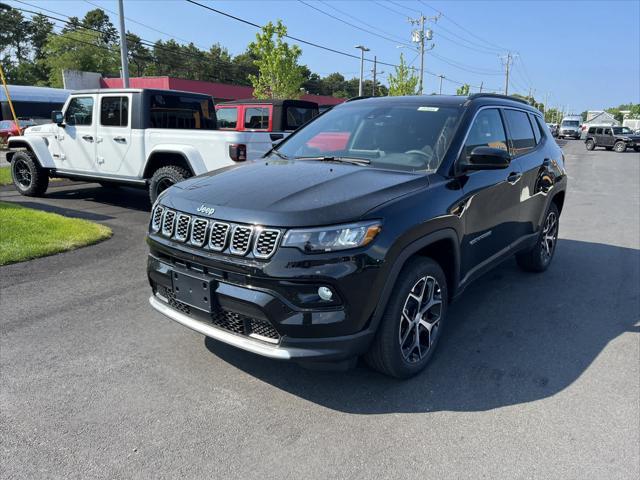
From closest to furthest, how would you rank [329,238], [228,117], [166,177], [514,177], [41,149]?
[329,238], [514,177], [166,177], [41,149], [228,117]

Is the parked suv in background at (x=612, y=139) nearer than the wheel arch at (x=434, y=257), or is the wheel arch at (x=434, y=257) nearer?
the wheel arch at (x=434, y=257)

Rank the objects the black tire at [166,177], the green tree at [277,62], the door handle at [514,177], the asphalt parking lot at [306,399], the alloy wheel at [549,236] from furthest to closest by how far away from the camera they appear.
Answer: the green tree at [277,62]
the black tire at [166,177]
the alloy wheel at [549,236]
the door handle at [514,177]
the asphalt parking lot at [306,399]

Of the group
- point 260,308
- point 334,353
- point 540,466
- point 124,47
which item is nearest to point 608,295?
point 540,466

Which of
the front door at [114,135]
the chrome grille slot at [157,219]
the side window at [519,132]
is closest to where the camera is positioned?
the chrome grille slot at [157,219]

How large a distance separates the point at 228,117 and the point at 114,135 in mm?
4572

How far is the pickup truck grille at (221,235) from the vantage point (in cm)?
264

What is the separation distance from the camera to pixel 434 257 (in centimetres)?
346

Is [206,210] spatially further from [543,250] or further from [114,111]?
[114,111]

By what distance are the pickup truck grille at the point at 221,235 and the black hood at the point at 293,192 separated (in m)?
0.05

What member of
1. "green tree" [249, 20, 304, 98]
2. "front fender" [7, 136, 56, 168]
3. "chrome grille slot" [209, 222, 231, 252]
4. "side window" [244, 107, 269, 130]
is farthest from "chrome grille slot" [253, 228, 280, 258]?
"green tree" [249, 20, 304, 98]

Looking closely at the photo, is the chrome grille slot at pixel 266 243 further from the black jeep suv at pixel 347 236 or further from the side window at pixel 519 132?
the side window at pixel 519 132

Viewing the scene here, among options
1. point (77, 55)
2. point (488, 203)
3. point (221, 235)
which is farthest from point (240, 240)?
point (77, 55)

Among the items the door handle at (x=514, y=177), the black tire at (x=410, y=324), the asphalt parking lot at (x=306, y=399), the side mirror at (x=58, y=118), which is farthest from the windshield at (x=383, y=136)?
the side mirror at (x=58, y=118)

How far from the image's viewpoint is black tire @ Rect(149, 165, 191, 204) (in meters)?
7.16
